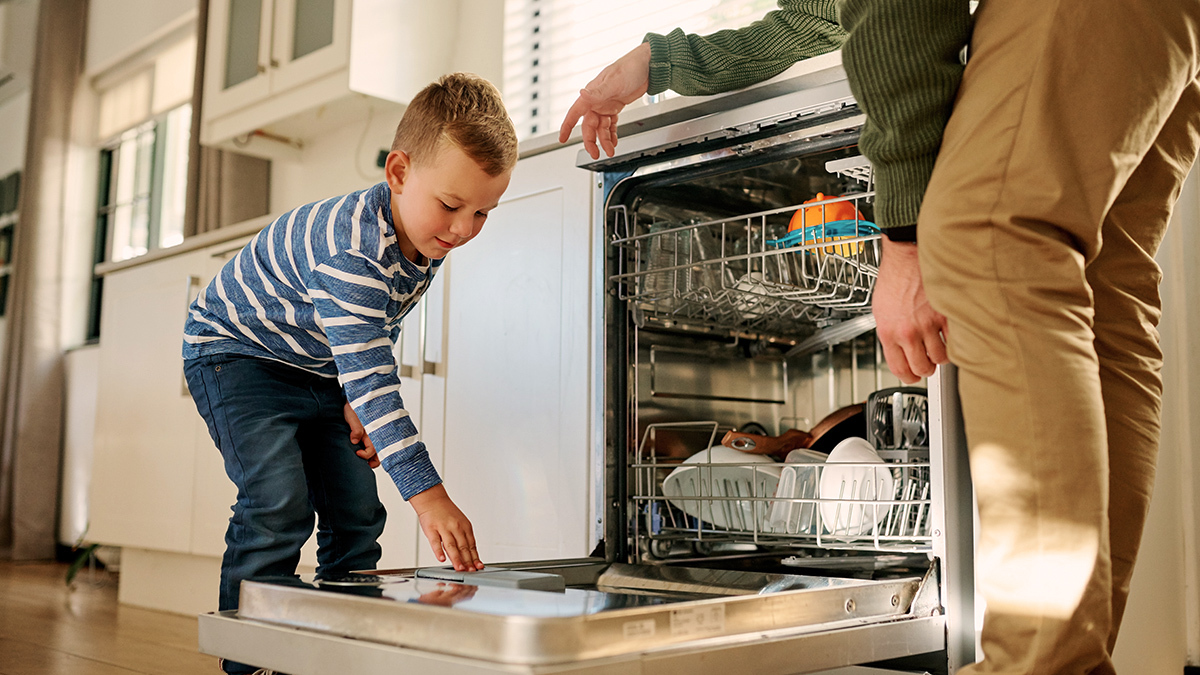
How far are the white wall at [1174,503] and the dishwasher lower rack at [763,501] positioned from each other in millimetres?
248

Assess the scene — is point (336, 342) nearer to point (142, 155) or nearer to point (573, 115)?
point (573, 115)

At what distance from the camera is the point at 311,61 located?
107 inches

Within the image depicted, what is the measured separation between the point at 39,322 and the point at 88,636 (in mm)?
2742

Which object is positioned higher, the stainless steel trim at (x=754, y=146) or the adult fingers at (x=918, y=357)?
the stainless steel trim at (x=754, y=146)

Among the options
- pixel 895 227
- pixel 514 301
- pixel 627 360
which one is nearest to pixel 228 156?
pixel 514 301

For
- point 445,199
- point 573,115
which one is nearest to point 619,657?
point 445,199

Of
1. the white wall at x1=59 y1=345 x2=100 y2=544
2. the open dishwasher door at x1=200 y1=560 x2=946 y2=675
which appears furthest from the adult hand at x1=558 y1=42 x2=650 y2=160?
the white wall at x1=59 y1=345 x2=100 y2=544

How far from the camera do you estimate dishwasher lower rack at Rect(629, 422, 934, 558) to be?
124 centimetres

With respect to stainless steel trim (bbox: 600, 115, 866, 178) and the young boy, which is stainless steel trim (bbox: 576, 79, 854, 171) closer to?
stainless steel trim (bbox: 600, 115, 866, 178)

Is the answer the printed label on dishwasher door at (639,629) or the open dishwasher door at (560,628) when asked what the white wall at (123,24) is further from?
the printed label on dishwasher door at (639,629)

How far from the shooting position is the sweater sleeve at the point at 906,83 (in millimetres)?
839

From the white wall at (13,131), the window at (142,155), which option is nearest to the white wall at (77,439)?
the window at (142,155)

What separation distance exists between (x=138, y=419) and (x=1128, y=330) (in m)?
2.47

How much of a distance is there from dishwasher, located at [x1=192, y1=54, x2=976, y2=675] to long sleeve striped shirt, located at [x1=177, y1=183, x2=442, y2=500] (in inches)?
8.4
